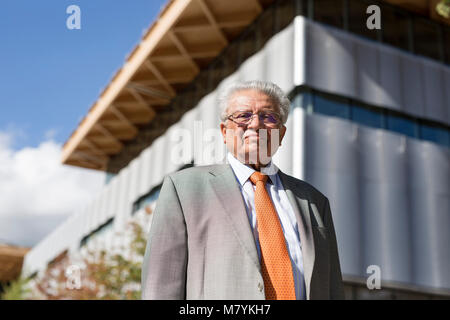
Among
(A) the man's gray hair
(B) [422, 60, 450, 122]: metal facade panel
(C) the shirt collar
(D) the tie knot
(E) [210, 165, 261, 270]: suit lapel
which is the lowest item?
(E) [210, 165, 261, 270]: suit lapel

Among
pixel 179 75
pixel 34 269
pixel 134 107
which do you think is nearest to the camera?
pixel 179 75

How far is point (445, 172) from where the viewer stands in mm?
16703

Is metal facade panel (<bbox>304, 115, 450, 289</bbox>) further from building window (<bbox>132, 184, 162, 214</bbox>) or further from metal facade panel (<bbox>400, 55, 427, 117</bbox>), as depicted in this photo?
building window (<bbox>132, 184, 162, 214</bbox>)

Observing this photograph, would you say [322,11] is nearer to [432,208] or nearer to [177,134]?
[432,208]

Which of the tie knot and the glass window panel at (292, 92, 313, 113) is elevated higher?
the glass window panel at (292, 92, 313, 113)

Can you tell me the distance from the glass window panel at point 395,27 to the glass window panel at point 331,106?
3.12 meters

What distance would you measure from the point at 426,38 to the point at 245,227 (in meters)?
18.0

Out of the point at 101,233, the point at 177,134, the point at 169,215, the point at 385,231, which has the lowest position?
the point at 169,215

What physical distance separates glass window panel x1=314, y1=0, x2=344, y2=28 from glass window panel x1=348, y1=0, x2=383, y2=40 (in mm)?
287

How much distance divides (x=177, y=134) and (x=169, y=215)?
1994cm

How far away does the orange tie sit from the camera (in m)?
2.32

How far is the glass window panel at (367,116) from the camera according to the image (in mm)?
16234

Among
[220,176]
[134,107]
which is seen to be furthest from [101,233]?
[220,176]

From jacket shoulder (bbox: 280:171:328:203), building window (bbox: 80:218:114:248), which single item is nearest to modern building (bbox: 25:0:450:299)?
building window (bbox: 80:218:114:248)
